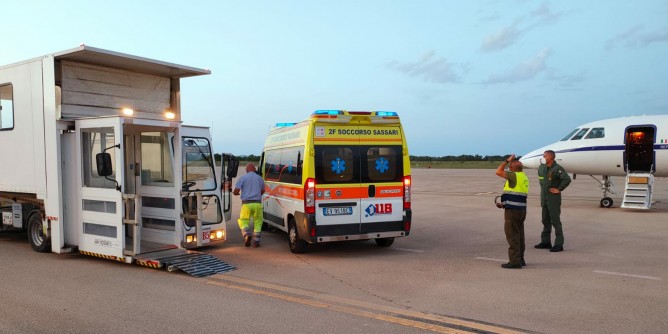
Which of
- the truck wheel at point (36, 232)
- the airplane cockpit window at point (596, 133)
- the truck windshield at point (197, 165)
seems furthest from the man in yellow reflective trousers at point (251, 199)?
the airplane cockpit window at point (596, 133)

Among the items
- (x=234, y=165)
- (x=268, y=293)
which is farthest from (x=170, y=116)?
(x=268, y=293)

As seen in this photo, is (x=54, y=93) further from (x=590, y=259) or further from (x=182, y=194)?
(x=590, y=259)

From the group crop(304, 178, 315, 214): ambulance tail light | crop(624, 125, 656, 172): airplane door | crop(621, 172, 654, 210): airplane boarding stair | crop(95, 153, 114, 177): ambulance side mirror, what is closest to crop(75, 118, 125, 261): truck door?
crop(95, 153, 114, 177): ambulance side mirror

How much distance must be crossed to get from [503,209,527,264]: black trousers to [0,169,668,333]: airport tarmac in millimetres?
249

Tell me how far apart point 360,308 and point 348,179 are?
3428 millimetres

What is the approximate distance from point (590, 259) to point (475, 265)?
210 cm

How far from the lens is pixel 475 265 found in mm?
8039

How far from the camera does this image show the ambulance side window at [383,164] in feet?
29.4

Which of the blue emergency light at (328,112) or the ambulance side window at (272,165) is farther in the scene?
the ambulance side window at (272,165)

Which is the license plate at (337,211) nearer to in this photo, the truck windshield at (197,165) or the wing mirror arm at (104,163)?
the truck windshield at (197,165)

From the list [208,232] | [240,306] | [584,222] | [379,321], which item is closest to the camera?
[379,321]

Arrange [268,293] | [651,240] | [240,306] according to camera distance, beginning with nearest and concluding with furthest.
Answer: [240,306] < [268,293] < [651,240]

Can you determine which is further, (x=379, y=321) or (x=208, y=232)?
(x=208, y=232)

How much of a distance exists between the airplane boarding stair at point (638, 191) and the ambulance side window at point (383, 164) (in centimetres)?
1033
